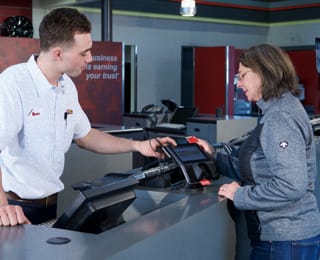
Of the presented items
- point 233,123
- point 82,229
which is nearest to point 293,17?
point 233,123

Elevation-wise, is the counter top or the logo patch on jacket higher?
the logo patch on jacket

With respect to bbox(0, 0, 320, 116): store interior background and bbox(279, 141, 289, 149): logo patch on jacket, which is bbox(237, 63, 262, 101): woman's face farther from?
bbox(0, 0, 320, 116): store interior background

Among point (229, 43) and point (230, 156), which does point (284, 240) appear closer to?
point (230, 156)

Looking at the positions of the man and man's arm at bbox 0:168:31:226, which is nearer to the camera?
man's arm at bbox 0:168:31:226

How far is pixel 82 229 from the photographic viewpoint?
153 cm

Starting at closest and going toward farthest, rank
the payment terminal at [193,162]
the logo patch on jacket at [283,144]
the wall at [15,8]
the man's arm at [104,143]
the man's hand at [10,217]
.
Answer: the man's hand at [10,217]
the logo patch on jacket at [283,144]
the payment terminal at [193,162]
the man's arm at [104,143]
the wall at [15,8]

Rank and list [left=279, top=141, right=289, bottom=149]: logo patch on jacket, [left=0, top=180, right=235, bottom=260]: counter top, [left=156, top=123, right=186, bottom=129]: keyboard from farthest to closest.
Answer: [left=156, top=123, right=186, bottom=129]: keyboard < [left=279, top=141, right=289, bottom=149]: logo patch on jacket < [left=0, top=180, right=235, bottom=260]: counter top

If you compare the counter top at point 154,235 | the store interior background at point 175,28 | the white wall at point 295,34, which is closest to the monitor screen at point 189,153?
the counter top at point 154,235

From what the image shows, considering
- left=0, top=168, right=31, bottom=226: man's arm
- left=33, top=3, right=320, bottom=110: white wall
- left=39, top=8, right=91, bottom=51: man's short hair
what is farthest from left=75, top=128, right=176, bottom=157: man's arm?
left=33, top=3, right=320, bottom=110: white wall

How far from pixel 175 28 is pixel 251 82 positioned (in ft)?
31.2

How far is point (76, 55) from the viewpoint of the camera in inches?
83.7

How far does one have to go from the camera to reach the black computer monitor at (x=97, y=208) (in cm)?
147

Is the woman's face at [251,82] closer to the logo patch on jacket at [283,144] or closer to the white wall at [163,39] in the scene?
the logo patch on jacket at [283,144]

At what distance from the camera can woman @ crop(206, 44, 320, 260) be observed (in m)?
1.78
